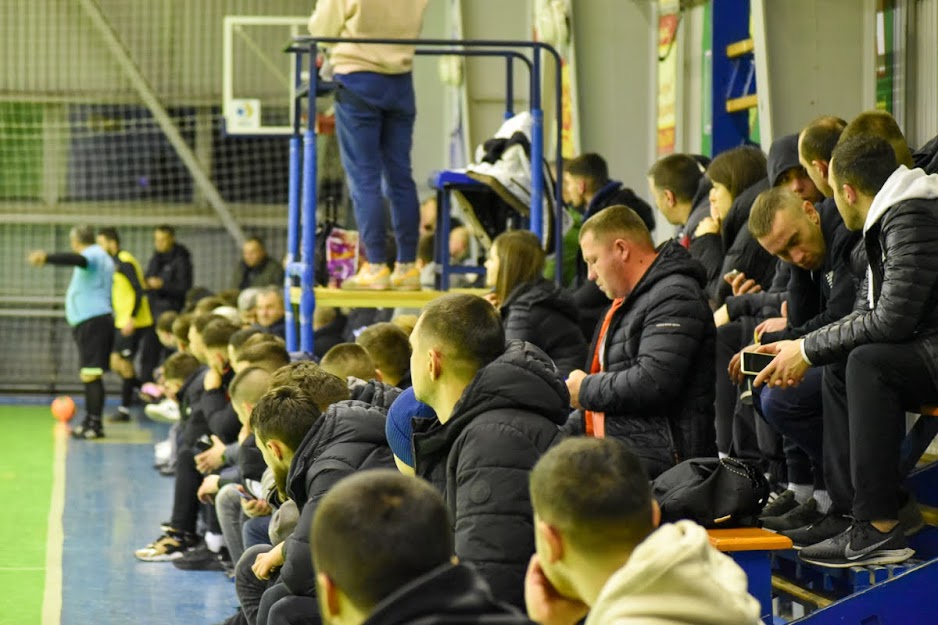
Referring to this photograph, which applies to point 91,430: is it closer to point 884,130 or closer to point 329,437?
point 329,437

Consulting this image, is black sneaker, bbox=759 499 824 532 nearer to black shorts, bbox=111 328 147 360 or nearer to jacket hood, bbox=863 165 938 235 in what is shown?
jacket hood, bbox=863 165 938 235

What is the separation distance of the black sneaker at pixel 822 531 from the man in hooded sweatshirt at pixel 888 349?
0.52 feet

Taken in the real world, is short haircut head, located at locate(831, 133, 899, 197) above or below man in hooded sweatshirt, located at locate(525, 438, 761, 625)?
above

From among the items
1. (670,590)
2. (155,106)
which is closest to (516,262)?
(670,590)

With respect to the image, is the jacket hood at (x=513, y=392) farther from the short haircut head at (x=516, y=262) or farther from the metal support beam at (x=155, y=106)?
the metal support beam at (x=155, y=106)

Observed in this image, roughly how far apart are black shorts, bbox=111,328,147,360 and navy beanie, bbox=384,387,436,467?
34.3 ft

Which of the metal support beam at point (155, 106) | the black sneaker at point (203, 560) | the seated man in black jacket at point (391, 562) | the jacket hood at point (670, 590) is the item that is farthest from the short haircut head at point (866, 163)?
the metal support beam at point (155, 106)

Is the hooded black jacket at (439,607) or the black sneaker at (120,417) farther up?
the hooded black jacket at (439,607)

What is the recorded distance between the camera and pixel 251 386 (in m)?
5.48

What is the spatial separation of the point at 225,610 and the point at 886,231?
331 centimetres

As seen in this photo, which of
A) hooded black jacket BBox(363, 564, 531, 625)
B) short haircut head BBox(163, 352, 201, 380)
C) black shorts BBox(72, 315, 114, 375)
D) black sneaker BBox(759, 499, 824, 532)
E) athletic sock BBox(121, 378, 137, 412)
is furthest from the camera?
athletic sock BBox(121, 378, 137, 412)

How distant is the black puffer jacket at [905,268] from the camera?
12.4 feet

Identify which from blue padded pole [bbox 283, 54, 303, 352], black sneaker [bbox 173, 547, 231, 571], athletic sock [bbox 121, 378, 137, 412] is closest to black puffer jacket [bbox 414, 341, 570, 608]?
black sneaker [bbox 173, 547, 231, 571]

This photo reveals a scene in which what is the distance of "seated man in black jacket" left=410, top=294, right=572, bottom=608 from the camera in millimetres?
3035
